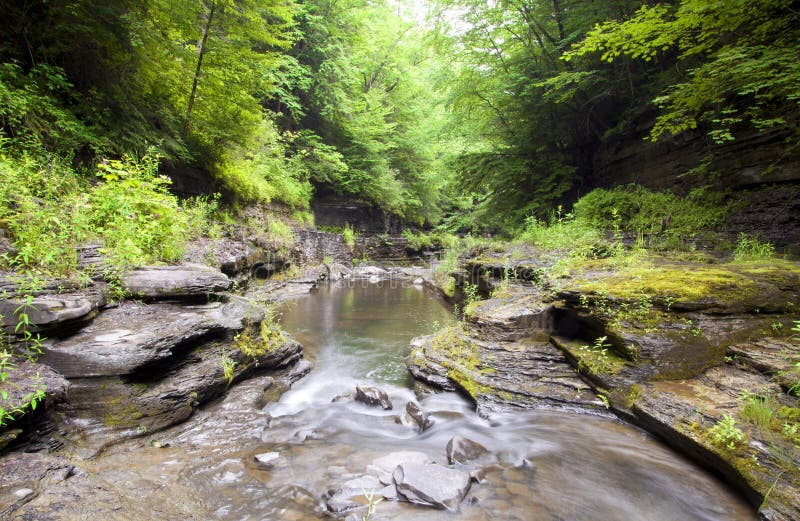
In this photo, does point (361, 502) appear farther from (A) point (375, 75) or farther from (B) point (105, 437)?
(A) point (375, 75)

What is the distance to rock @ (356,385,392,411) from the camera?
4.70m

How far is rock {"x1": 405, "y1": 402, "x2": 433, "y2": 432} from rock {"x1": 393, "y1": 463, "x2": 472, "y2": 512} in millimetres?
1073

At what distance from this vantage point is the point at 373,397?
475 centimetres

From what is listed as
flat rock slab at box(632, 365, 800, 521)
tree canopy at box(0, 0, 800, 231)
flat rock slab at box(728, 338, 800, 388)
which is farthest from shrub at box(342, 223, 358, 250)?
flat rock slab at box(728, 338, 800, 388)

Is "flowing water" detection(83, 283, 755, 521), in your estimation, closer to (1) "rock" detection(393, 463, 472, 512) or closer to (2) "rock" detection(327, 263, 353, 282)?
(1) "rock" detection(393, 463, 472, 512)

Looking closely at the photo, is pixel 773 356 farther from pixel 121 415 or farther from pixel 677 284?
pixel 121 415

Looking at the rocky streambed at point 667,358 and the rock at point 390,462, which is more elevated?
the rocky streambed at point 667,358

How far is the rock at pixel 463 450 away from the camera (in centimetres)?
337

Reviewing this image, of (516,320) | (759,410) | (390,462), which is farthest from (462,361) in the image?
(759,410)

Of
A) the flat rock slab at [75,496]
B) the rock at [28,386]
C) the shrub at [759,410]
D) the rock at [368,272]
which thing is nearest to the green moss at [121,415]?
the rock at [28,386]

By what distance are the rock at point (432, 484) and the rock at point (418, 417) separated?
1.07m

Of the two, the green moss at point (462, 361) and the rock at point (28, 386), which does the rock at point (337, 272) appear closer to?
the green moss at point (462, 361)

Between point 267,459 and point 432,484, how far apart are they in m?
1.67

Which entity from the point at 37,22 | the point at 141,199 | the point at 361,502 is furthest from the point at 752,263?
the point at 37,22
